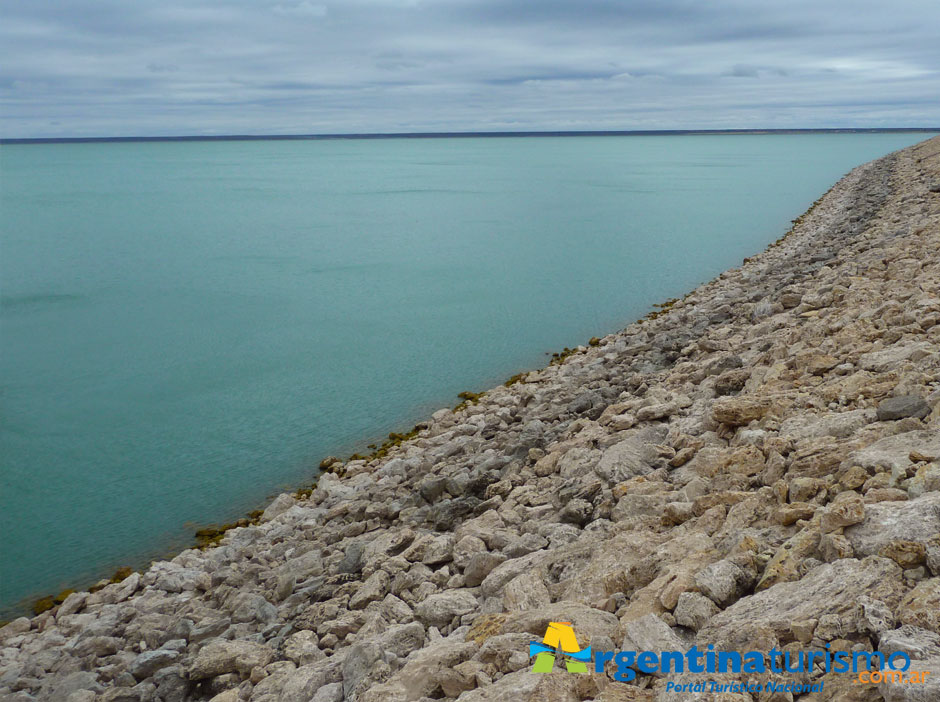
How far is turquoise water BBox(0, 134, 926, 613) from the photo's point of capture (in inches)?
447

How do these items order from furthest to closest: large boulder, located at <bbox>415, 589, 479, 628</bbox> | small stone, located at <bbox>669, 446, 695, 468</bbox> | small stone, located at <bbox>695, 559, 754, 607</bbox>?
1. small stone, located at <bbox>669, 446, 695, 468</bbox>
2. large boulder, located at <bbox>415, 589, 479, 628</bbox>
3. small stone, located at <bbox>695, 559, 754, 607</bbox>

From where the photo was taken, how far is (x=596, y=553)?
211 inches

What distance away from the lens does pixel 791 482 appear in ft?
17.1

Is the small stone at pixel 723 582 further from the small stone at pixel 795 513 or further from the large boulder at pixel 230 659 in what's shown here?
the large boulder at pixel 230 659

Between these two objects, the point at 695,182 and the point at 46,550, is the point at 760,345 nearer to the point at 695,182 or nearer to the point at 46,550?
the point at 46,550

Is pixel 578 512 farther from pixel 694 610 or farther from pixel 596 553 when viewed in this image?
pixel 694 610

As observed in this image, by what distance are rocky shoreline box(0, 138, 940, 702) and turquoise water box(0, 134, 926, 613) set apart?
77.0 inches

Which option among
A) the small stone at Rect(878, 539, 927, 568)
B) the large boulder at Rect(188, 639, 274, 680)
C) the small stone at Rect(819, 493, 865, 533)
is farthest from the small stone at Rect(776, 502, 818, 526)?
the large boulder at Rect(188, 639, 274, 680)

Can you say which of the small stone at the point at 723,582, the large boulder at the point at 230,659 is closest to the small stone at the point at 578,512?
the small stone at the point at 723,582

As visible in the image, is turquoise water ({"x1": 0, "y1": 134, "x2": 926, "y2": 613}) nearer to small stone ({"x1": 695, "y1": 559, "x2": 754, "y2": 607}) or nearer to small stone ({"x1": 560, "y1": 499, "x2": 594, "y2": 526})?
small stone ({"x1": 560, "y1": 499, "x2": 594, "y2": 526})
